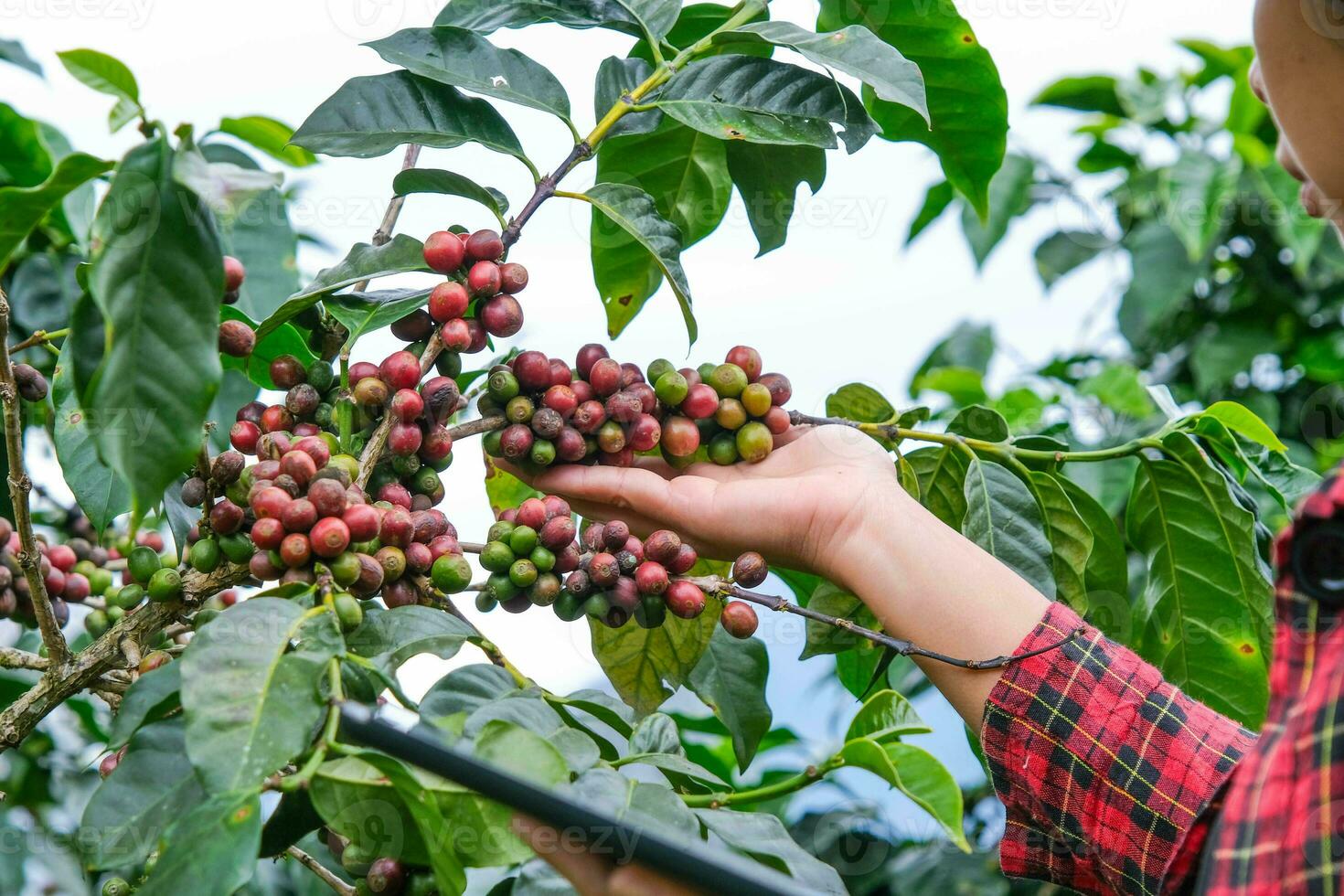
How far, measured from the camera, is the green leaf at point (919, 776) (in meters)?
0.67

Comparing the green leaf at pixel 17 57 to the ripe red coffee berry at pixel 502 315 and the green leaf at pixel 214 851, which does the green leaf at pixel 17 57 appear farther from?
the green leaf at pixel 214 851

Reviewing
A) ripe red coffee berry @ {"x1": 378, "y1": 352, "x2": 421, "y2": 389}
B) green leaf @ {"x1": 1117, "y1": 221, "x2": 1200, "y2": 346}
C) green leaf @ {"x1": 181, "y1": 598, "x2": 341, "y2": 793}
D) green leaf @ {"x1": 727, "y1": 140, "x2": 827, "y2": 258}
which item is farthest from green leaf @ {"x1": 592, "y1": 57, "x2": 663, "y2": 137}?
green leaf @ {"x1": 1117, "y1": 221, "x2": 1200, "y2": 346}

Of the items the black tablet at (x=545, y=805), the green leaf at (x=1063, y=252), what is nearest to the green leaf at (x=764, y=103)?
the black tablet at (x=545, y=805)

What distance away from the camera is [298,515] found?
27.6 inches

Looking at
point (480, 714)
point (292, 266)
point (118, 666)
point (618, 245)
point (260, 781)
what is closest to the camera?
point (260, 781)

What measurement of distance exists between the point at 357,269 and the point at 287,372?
0.09 metres

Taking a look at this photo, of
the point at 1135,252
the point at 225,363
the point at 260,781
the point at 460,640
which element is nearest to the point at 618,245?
the point at 225,363

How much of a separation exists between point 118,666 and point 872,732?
0.49m

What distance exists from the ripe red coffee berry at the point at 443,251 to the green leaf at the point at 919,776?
423 mm

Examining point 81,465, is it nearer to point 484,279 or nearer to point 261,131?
point 484,279

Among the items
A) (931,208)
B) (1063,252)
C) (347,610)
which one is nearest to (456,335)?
(347,610)

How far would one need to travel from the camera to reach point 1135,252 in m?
2.42

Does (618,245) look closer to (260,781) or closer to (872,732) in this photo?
(872,732)

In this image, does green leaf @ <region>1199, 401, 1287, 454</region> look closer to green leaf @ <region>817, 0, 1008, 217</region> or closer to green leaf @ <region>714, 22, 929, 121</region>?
green leaf @ <region>817, 0, 1008, 217</region>
